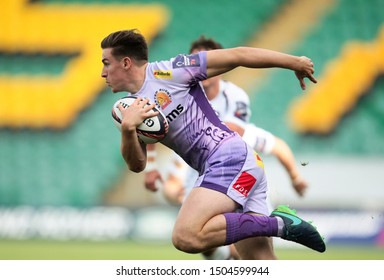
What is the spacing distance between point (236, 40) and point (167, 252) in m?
4.73

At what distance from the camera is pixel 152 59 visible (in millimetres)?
13789

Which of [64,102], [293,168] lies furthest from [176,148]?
[64,102]

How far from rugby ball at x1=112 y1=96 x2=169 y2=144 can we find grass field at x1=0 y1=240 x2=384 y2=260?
12.8 ft

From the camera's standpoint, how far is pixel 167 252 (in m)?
10.7

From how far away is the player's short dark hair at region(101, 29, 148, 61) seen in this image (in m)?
5.77

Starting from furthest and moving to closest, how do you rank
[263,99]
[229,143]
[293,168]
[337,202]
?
1. [263,99]
2. [337,202]
3. [293,168]
4. [229,143]

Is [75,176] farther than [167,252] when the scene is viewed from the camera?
Yes

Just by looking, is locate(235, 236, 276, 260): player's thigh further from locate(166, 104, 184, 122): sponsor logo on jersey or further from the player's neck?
the player's neck

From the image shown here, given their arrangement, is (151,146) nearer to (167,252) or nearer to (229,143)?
(229,143)

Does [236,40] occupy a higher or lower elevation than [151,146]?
higher

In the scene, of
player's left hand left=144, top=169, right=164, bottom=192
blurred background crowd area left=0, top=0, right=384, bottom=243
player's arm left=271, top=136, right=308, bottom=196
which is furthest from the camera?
blurred background crowd area left=0, top=0, right=384, bottom=243

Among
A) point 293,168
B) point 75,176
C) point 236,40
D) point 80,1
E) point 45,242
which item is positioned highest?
point 80,1

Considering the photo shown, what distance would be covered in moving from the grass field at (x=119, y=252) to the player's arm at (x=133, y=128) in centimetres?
378

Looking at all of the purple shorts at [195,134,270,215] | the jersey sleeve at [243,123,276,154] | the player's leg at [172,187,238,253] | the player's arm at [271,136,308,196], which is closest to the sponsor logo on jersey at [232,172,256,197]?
the purple shorts at [195,134,270,215]
